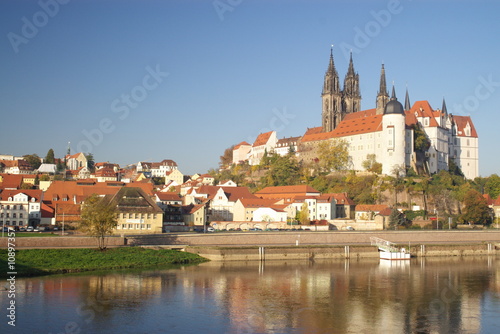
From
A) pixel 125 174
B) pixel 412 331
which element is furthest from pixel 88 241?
pixel 125 174

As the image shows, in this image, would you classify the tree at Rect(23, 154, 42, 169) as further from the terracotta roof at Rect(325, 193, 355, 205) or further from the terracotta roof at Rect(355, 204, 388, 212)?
the terracotta roof at Rect(355, 204, 388, 212)

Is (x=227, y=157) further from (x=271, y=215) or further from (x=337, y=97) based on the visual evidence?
(x=271, y=215)

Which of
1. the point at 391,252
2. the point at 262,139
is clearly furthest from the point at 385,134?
the point at 262,139

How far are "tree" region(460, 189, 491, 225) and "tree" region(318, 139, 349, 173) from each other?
25749mm

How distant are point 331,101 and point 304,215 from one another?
1964 inches

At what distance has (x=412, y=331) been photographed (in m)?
26.7

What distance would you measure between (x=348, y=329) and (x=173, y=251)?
942 inches

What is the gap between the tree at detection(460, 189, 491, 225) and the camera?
7700cm

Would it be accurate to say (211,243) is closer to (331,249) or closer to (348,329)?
(331,249)

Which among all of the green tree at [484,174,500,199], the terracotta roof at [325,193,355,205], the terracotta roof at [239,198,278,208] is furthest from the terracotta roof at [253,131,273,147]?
the terracotta roof at [239,198,278,208]

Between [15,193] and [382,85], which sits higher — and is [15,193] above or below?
below

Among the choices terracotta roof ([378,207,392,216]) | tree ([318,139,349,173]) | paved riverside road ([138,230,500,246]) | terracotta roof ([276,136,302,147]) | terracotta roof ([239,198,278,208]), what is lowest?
paved riverside road ([138,230,500,246])

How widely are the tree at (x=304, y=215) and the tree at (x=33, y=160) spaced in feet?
292

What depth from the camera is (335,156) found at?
Result: 10131 centimetres
